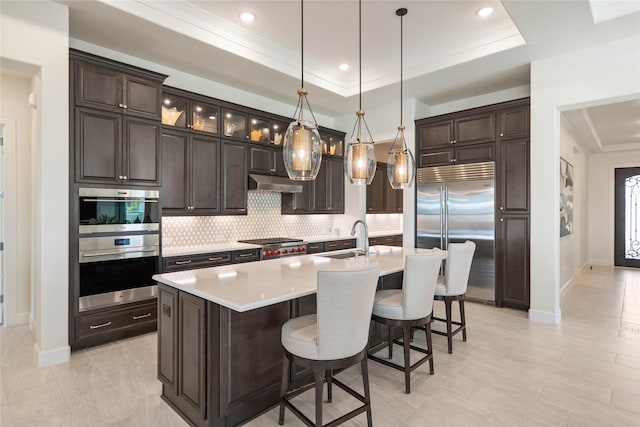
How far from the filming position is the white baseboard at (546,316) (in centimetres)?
412

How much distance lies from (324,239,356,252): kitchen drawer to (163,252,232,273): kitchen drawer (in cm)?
182

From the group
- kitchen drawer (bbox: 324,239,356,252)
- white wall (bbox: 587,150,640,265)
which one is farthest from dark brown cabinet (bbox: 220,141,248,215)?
white wall (bbox: 587,150,640,265)

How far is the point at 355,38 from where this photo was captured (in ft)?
13.6

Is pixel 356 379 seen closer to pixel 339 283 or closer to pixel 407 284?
pixel 407 284

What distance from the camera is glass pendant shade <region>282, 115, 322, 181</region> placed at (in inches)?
101

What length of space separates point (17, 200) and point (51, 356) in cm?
209

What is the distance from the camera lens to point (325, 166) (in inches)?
242

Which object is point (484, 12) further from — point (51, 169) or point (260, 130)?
point (51, 169)

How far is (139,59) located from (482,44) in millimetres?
4096

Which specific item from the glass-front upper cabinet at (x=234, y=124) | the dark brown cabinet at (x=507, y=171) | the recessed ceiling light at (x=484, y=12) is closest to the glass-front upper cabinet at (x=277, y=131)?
the glass-front upper cabinet at (x=234, y=124)

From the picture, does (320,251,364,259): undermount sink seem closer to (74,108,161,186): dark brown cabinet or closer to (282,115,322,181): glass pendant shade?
(282,115,322,181): glass pendant shade

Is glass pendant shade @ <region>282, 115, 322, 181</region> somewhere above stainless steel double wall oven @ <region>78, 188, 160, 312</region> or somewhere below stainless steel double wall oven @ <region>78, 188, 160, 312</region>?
above

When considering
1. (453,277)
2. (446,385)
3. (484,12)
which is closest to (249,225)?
(453,277)

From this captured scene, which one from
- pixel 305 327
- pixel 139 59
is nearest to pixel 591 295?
pixel 305 327
